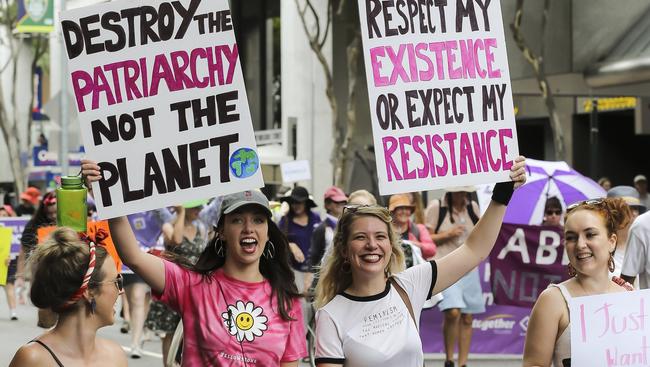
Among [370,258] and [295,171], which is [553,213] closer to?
[370,258]

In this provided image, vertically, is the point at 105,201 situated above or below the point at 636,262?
above

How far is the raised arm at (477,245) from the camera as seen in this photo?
5069 mm

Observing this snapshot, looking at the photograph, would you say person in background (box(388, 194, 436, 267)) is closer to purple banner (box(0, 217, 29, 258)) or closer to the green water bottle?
the green water bottle

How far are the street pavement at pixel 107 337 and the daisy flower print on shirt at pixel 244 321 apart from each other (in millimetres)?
7931

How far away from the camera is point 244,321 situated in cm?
493

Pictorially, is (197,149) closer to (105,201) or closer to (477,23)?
(105,201)

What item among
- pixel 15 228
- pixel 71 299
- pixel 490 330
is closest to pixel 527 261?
pixel 490 330

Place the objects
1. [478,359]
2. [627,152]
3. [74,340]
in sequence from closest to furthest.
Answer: [74,340] < [478,359] < [627,152]

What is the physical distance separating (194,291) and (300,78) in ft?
98.9

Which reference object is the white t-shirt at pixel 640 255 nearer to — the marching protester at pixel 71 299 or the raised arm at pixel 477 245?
the raised arm at pixel 477 245

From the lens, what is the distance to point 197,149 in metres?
5.23

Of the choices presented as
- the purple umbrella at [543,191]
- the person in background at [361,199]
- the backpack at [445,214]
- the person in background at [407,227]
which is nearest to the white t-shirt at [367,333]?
the person in background at [361,199]

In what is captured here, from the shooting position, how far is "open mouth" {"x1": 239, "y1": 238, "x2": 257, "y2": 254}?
4.99 meters

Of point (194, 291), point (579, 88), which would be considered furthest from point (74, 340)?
point (579, 88)
